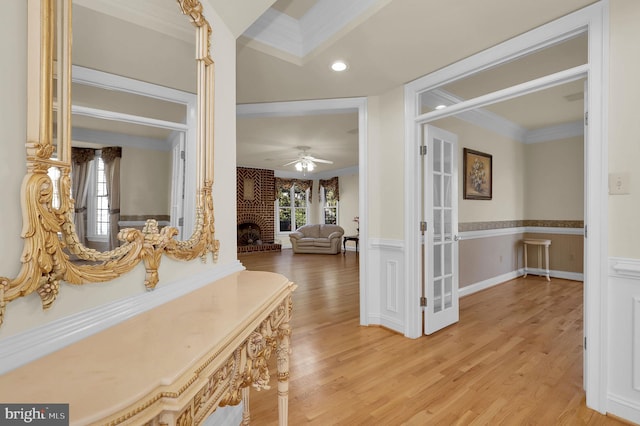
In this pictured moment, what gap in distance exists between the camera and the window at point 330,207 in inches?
411

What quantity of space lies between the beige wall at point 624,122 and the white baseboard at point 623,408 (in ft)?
2.71

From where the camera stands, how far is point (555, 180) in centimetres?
538

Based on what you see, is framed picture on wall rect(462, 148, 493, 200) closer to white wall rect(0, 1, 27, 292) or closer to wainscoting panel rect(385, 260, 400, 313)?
wainscoting panel rect(385, 260, 400, 313)

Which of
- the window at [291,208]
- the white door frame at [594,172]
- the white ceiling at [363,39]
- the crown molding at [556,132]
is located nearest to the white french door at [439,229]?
the white ceiling at [363,39]

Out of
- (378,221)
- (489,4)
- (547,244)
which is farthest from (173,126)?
(547,244)

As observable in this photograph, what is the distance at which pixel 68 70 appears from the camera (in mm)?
781

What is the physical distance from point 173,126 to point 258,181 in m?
8.52

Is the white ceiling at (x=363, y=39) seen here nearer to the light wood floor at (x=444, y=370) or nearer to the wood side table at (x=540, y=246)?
the light wood floor at (x=444, y=370)

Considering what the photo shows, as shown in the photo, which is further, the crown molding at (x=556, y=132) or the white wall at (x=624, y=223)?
the crown molding at (x=556, y=132)

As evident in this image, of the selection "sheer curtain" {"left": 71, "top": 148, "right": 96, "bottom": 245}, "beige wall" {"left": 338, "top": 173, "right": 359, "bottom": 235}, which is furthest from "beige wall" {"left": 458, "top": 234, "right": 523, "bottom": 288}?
"beige wall" {"left": 338, "top": 173, "right": 359, "bottom": 235}

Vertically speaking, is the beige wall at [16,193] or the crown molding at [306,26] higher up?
the crown molding at [306,26]

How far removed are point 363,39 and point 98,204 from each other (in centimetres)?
201

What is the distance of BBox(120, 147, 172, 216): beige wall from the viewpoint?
1.03m

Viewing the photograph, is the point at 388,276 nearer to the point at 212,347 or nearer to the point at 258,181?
the point at 212,347
